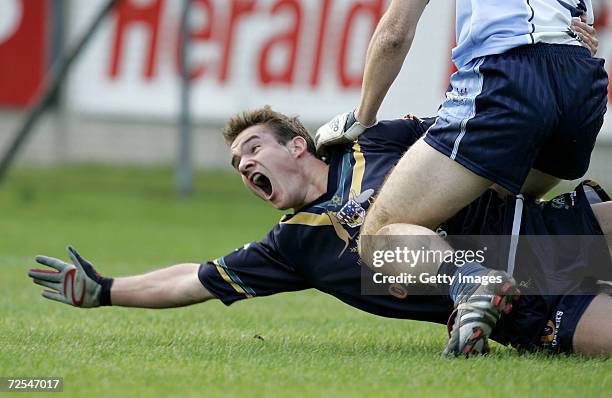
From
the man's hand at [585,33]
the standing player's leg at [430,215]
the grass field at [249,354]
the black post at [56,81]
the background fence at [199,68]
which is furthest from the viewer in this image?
the background fence at [199,68]

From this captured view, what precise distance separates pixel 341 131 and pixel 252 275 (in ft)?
2.39

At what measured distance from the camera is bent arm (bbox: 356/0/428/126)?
14.3 feet

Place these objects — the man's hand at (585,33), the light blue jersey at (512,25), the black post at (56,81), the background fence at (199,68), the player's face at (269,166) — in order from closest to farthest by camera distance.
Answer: the light blue jersey at (512,25), the man's hand at (585,33), the player's face at (269,166), the black post at (56,81), the background fence at (199,68)

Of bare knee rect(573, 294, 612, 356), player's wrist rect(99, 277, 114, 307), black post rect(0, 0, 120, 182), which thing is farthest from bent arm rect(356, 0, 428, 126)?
black post rect(0, 0, 120, 182)

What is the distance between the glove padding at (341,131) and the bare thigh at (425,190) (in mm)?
412

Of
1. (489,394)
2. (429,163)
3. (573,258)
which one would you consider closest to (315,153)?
(429,163)

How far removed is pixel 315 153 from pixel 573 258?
1158mm

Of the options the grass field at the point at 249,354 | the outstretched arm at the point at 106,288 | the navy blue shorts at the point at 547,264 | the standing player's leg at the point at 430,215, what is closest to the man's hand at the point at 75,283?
the outstretched arm at the point at 106,288

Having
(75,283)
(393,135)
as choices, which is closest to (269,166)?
(393,135)

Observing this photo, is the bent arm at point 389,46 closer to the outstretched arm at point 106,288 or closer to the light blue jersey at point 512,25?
the light blue jersey at point 512,25

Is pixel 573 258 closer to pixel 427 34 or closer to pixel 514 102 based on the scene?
pixel 514 102

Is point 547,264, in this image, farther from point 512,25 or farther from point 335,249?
point 512,25

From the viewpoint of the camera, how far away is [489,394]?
11.4ft

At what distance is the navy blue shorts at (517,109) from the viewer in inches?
165
